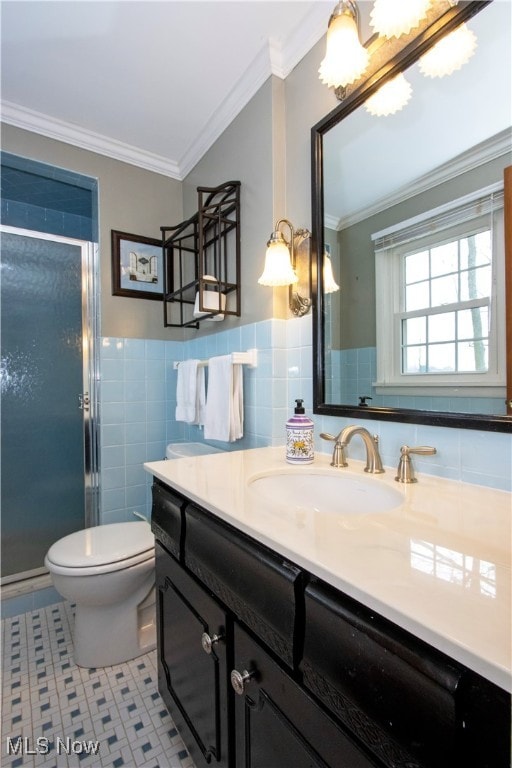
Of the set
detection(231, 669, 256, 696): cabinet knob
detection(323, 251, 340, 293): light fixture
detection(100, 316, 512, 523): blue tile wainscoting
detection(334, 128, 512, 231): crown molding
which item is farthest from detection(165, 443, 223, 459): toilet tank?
detection(334, 128, 512, 231): crown molding

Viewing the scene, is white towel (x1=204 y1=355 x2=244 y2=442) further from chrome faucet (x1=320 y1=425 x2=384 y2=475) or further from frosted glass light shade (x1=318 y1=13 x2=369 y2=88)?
frosted glass light shade (x1=318 y1=13 x2=369 y2=88)

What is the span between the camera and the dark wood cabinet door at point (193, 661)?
2.41 ft

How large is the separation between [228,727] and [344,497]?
0.54 m

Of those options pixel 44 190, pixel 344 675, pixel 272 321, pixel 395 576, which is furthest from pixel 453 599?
pixel 44 190

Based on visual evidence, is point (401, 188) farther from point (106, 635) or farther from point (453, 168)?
point (106, 635)

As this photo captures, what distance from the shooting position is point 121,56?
1330mm

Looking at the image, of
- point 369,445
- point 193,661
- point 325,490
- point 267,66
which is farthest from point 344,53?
point 193,661

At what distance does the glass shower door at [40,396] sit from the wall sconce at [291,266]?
1245 mm

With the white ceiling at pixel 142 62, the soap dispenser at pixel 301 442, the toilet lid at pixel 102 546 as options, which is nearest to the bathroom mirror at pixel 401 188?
the soap dispenser at pixel 301 442

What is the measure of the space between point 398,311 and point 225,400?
744mm

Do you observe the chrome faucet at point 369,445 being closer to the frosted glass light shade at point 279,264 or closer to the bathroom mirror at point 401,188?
the bathroom mirror at point 401,188

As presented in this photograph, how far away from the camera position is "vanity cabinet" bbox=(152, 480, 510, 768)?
0.34 m

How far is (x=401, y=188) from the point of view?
0.95 m

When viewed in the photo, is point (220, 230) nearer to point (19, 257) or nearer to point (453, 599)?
point (19, 257)
